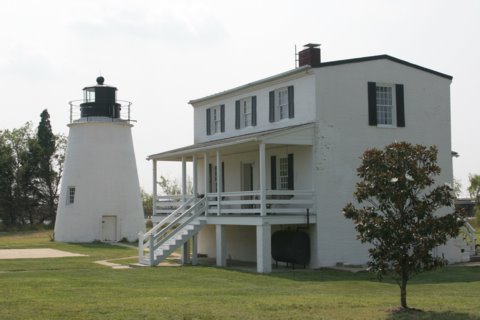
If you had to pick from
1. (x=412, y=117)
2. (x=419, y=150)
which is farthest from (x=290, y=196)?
(x=419, y=150)

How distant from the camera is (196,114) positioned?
106 feet

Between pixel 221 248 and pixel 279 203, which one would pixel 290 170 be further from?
pixel 221 248

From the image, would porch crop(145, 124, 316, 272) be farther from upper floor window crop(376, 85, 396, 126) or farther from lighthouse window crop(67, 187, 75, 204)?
lighthouse window crop(67, 187, 75, 204)

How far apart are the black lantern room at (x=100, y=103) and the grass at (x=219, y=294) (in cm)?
1843

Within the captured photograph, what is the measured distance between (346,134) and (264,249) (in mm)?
4902

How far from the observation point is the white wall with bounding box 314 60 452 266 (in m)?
24.0

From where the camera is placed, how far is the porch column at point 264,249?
74.2ft

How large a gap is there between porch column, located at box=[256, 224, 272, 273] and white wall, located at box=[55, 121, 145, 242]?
20.8 metres

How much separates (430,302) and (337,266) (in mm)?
8958

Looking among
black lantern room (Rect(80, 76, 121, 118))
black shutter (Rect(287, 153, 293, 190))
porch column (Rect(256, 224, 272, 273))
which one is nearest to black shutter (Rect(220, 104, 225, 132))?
black shutter (Rect(287, 153, 293, 190))

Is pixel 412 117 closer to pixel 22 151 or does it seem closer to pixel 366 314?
pixel 366 314

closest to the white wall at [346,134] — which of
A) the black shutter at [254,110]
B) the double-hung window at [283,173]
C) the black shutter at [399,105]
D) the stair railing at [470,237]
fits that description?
the black shutter at [399,105]

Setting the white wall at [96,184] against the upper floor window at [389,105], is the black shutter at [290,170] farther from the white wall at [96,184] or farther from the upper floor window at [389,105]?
the white wall at [96,184]

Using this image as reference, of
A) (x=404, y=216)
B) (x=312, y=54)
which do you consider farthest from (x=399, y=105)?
(x=404, y=216)
